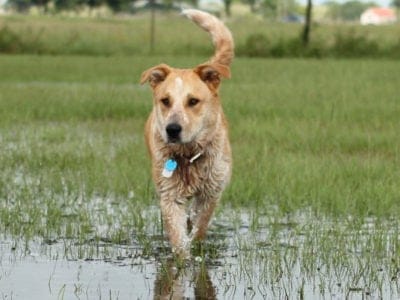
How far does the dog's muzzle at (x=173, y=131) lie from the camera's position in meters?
8.71

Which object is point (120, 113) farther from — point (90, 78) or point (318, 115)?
point (90, 78)

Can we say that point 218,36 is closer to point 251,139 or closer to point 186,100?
point 186,100

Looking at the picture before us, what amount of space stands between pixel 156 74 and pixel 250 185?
2871mm

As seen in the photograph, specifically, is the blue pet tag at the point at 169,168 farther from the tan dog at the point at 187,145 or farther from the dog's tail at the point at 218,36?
the dog's tail at the point at 218,36

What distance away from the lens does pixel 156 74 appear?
361 inches

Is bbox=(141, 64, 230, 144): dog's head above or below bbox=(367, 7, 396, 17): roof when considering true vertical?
above

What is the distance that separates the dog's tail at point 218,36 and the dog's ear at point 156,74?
1.37 m

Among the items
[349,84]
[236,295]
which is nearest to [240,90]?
[349,84]

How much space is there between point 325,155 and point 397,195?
3005 mm

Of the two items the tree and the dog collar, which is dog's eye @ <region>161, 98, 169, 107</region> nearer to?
the dog collar

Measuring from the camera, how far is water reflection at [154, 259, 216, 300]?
25.8 ft

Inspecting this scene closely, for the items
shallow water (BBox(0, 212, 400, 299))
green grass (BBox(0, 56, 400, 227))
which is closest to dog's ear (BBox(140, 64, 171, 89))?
shallow water (BBox(0, 212, 400, 299))

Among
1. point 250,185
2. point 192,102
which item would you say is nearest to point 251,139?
point 250,185

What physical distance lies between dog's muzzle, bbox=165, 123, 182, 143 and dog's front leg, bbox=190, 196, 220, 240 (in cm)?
90
